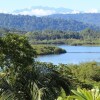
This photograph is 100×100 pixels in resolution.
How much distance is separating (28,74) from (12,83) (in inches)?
35.5

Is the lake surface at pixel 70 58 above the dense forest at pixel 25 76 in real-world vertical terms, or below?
below

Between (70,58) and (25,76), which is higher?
(25,76)

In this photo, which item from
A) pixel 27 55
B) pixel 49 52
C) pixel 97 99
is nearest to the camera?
pixel 97 99

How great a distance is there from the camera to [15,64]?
19.3 m

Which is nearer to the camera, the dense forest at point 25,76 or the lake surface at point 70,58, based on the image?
the dense forest at point 25,76

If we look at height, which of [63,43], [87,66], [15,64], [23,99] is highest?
[15,64]

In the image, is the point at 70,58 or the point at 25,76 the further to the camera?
the point at 70,58

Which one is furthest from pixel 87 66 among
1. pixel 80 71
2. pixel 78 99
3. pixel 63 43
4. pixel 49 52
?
pixel 63 43

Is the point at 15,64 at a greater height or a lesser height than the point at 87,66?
greater

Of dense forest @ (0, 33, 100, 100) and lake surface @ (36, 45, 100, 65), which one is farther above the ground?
dense forest @ (0, 33, 100, 100)

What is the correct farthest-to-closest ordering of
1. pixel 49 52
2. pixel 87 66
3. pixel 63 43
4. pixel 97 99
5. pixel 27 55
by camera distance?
1. pixel 63 43
2. pixel 49 52
3. pixel 87 66
4. pixel 27 55
5. pixel 97 99

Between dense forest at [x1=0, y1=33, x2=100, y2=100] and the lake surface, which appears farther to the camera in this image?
the lake surface

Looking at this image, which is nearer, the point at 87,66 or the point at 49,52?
the point at 87,66

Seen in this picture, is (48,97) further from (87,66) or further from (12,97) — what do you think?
(87,66)
